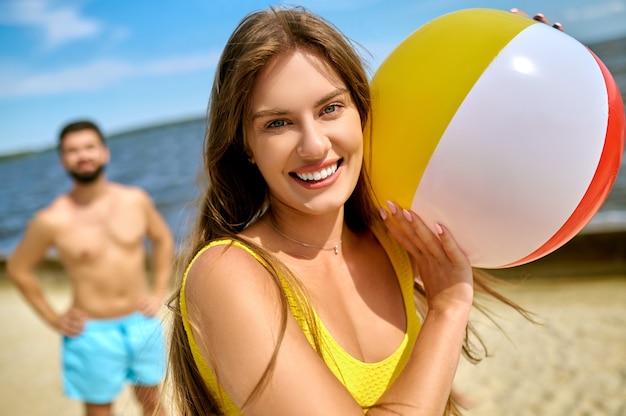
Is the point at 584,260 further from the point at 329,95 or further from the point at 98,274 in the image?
the point at 329,95

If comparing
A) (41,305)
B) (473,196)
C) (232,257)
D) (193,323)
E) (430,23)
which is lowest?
(41,305)

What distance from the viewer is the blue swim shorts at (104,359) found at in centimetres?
423

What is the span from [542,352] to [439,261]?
4320mm

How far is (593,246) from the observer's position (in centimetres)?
760

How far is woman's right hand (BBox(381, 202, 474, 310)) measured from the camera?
5.79 feet

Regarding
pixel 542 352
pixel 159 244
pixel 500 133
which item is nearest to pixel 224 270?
pixel 500 133

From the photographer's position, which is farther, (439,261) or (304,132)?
(439,261)

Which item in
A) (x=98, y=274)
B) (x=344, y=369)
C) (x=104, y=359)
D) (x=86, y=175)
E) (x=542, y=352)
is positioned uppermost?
(x=344, y=369)

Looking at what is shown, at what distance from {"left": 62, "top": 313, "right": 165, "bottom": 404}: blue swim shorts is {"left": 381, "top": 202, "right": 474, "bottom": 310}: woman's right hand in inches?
109

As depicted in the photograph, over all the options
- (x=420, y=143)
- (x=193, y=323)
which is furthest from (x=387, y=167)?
(x=193, y=323)

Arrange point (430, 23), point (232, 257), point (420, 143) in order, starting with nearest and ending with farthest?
1. point (232, 257)
2. point (420, 143)
3. point (430, 23)

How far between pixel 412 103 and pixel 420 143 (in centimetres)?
11

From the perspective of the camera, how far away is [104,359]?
4258mm

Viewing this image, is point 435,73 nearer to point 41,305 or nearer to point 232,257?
point 232,257
